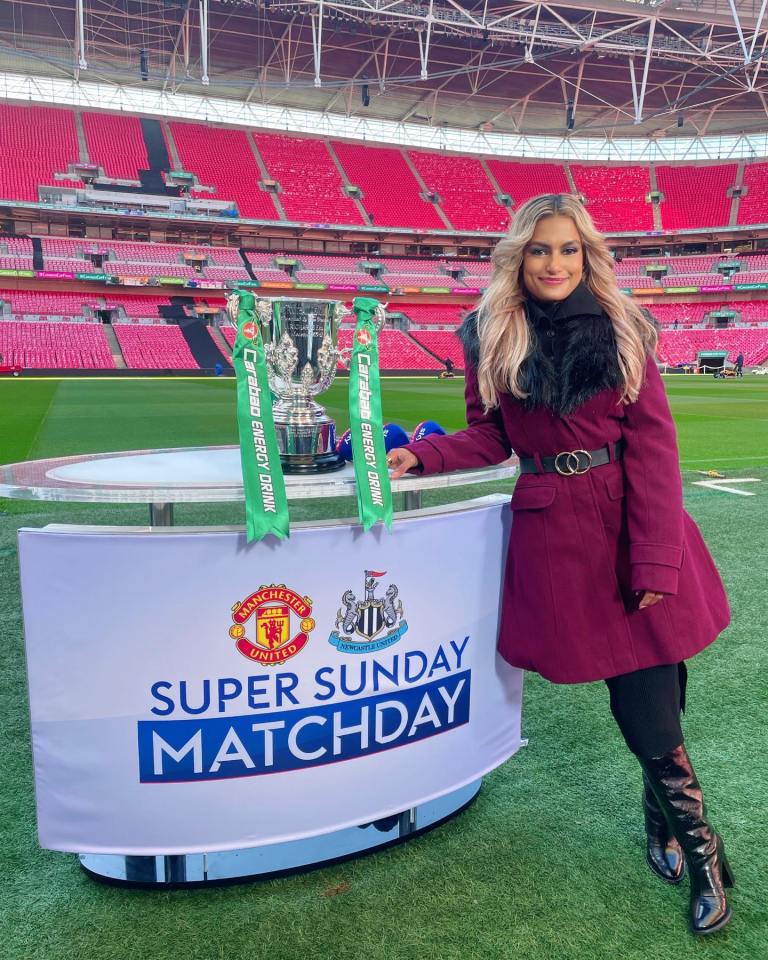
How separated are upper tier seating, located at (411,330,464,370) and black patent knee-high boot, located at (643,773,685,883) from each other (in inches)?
1301

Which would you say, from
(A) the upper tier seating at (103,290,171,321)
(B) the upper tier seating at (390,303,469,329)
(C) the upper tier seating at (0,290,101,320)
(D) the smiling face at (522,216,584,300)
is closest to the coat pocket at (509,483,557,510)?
(D) the smiling face at (522,216,584,300)

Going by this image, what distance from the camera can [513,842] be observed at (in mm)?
1929

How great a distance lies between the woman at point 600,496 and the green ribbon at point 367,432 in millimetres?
155

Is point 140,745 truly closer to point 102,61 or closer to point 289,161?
point 102,61

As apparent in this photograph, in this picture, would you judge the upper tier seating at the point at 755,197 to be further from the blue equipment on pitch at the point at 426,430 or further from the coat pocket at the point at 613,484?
the coat pocket at the point at 613,484

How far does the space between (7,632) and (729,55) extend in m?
37.0

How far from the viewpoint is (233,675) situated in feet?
5.31

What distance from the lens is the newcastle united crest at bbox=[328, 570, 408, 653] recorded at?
1691 millimetres

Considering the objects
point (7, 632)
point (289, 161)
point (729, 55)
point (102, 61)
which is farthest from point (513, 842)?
point (289, 161)

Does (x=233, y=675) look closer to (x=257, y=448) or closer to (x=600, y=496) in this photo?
(x=257, y=448)

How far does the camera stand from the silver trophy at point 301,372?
1.79 m

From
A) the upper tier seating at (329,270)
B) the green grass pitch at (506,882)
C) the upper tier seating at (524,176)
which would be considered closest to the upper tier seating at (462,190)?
the upper tier seating at (524,176)

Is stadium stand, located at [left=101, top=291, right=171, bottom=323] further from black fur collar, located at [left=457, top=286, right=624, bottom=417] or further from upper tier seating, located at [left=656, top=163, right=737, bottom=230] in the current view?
black fur collar, located at [left=457, top=286, right=624, bottom=417]

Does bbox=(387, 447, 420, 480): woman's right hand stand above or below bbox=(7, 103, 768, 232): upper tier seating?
below
